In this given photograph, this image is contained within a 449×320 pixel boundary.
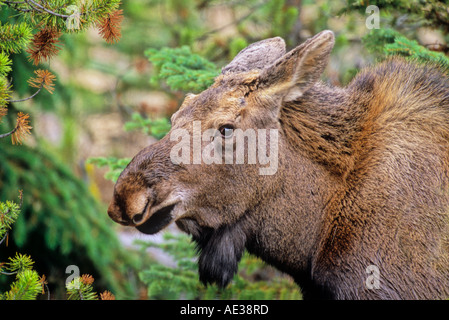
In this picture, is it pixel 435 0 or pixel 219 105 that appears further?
pixel 435 0

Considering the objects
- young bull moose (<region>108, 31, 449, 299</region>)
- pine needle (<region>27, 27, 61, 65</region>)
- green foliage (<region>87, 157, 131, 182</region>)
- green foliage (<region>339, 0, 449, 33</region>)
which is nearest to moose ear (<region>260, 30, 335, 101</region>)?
young bull moose (<region>108, 31, 449, 299</region>)

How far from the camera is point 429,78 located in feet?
14.7

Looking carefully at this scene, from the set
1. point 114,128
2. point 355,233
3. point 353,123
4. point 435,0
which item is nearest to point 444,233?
point 355,233

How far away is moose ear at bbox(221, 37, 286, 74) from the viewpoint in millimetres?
4598

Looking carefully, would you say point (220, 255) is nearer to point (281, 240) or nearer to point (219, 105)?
point (281, 240)

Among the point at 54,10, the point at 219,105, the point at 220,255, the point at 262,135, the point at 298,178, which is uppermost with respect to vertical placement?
the point at 54,10

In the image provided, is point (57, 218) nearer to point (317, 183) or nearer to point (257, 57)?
point (257, 57)

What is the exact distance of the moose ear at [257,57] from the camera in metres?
4.60

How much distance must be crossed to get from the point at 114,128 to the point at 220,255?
1065 centimetres

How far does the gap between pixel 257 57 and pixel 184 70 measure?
Result: 4.36 ft

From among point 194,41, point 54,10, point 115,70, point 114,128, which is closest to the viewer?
point 54,10

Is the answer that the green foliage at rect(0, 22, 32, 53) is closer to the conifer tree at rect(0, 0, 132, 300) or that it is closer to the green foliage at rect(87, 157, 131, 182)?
the conifer tree at rect(0, 0, 132, 300)

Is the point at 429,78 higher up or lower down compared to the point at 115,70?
lower down

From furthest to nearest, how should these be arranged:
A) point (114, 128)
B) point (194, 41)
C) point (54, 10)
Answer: point (114, 128)
point (194, 41)
point (54, 10)
